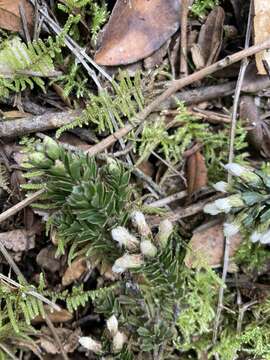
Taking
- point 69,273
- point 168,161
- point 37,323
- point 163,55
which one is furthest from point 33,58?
point 37,323

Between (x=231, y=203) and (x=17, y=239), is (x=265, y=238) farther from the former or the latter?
(x=17, y=239)

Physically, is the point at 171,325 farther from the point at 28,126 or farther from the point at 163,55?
the point at 163,55

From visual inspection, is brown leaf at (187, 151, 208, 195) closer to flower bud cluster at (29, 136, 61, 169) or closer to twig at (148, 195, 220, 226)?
twig at (148, 195, 220, 226)

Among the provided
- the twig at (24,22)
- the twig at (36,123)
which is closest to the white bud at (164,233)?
the twig at (36,123)

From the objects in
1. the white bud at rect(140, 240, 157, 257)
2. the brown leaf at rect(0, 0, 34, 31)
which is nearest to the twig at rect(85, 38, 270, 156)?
the white bud at rect(140, 240, 157, 257)

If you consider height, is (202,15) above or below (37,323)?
above

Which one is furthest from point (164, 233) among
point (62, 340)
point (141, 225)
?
point (62, 340)
